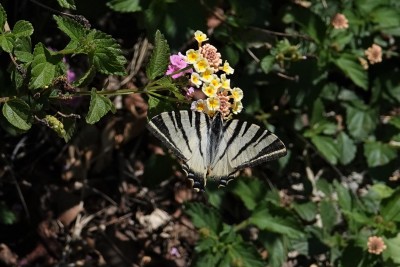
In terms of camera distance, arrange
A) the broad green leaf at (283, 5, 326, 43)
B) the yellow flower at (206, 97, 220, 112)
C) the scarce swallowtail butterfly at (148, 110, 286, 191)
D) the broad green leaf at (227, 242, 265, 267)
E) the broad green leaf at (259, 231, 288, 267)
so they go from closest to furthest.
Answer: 1. the yellow flower at (206, 97, 220, 112)
2. the scarce swallowtail butterfly at (148, 110, 286, 191)
3. the broad green leaf at (227, 242, 265, 267)
4. the broad green leaf at (259, 231, 288, 267)
5. the broad green leaf at (283, 5, 326, 43)

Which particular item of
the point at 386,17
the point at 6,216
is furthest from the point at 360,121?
the point at 6,216

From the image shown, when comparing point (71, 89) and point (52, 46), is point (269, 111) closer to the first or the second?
point (52, 46)

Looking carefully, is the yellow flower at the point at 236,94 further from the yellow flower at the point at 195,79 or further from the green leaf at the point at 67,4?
the green leaf at the point at 67,4

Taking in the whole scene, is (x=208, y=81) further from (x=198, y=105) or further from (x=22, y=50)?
(x=22, y=50)

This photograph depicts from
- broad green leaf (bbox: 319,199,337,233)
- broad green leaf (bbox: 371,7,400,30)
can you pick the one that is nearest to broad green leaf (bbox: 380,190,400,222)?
broad green leaf (bbox: 319,199,337,233)

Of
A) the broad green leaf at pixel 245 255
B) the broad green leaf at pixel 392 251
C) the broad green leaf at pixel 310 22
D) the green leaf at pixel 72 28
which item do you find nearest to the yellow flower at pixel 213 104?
the green leaf at pixel 72 28

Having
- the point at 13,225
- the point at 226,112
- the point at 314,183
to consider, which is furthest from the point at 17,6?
the point at 314,183

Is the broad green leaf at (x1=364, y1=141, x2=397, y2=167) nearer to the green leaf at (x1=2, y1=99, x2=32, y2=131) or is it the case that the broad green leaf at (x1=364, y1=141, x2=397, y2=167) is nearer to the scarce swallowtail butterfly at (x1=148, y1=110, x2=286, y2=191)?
the scarce swallowtail butterfly at (x1=148, y1=110, x2=286, y2=191)
